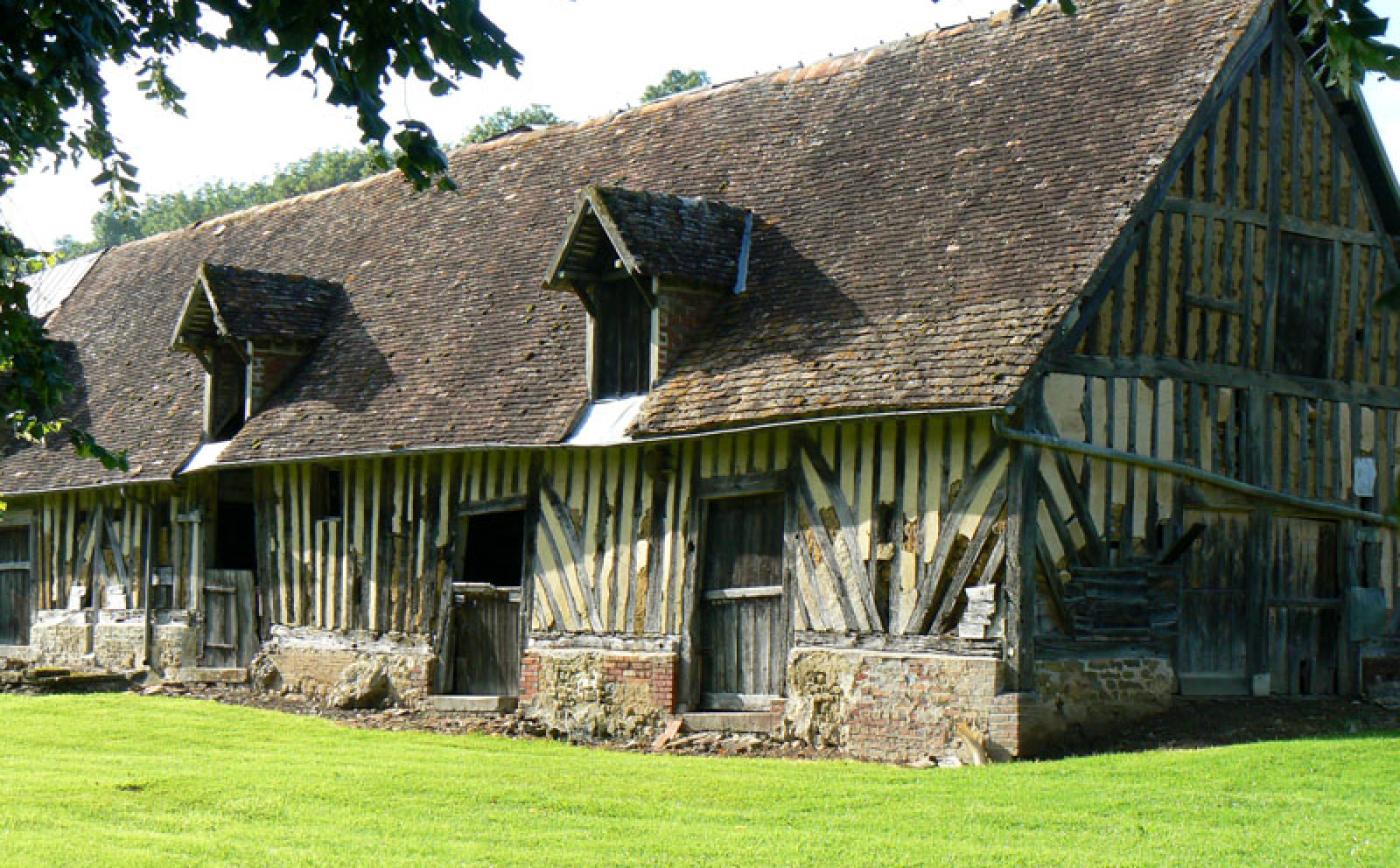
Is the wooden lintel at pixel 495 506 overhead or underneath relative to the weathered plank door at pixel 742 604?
overhead

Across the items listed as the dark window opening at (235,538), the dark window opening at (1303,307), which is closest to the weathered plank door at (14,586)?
the dark window opening at (235,538)

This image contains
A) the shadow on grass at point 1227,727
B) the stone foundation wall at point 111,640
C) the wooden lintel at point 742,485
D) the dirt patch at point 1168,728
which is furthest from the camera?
the stone foundation wall at point 111,640

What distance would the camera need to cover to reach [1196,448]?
15227 millimetres

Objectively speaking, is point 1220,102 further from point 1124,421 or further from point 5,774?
point 5,774

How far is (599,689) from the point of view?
16750mm

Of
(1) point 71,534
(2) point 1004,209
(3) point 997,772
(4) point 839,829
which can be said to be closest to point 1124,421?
(2) point 1004,209

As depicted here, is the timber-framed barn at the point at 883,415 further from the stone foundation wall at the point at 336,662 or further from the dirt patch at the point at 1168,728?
the dirt patch at the point at 1168,728

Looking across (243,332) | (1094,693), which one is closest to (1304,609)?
(1094,693)

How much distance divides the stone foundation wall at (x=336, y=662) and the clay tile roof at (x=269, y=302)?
11.7 feet

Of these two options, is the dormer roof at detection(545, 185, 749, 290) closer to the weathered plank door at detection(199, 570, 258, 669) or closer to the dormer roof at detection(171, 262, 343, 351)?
the dormer roof at detection(171, 262, 343, 351)

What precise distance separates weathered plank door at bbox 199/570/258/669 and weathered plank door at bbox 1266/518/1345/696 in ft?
39.1

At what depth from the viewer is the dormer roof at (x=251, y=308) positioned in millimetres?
21188

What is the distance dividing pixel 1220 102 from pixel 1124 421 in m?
3.01

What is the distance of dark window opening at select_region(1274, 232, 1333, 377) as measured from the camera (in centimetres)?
1617
